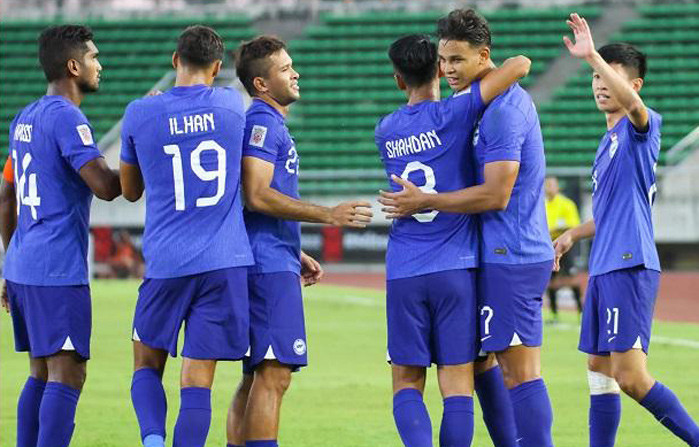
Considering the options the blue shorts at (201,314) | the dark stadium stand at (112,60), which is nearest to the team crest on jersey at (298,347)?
the blue shorts at (201,314)

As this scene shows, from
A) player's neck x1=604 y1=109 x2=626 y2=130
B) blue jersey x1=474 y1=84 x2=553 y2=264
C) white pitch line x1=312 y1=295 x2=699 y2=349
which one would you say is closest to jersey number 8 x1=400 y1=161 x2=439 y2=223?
blue jersey x1=474 y1=84 x2=553 y2=264

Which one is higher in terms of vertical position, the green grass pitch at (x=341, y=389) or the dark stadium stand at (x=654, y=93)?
the dark stadium stand at (x=654, y=93)

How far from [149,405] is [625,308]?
252 centimetres

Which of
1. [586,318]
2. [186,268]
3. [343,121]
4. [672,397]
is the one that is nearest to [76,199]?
[186,268]

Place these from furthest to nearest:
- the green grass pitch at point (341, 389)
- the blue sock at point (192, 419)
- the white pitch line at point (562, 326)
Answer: the white pitch line at point (562, 326) → the green grass pitch at point (341, 389) → the blue sock at point (192, 419)

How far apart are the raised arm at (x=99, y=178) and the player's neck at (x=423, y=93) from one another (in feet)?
5.09

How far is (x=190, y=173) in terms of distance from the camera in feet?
21.1

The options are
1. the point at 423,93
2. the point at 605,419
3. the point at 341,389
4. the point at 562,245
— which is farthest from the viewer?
the point at 341,389

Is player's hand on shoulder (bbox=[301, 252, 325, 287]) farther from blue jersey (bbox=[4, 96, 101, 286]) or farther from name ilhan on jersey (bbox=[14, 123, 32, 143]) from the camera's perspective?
name ilhan on jersey (bbox=[14, 123, 32, 143])

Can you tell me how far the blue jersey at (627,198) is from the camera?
6.98 metres

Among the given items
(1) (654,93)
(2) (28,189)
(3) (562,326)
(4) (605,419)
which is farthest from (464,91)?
(1) (654,93)

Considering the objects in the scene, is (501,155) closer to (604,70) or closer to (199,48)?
(604,70)

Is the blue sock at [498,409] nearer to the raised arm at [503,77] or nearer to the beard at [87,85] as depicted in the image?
the raised arm at [503,77]

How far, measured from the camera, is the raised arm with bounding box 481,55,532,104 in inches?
252
